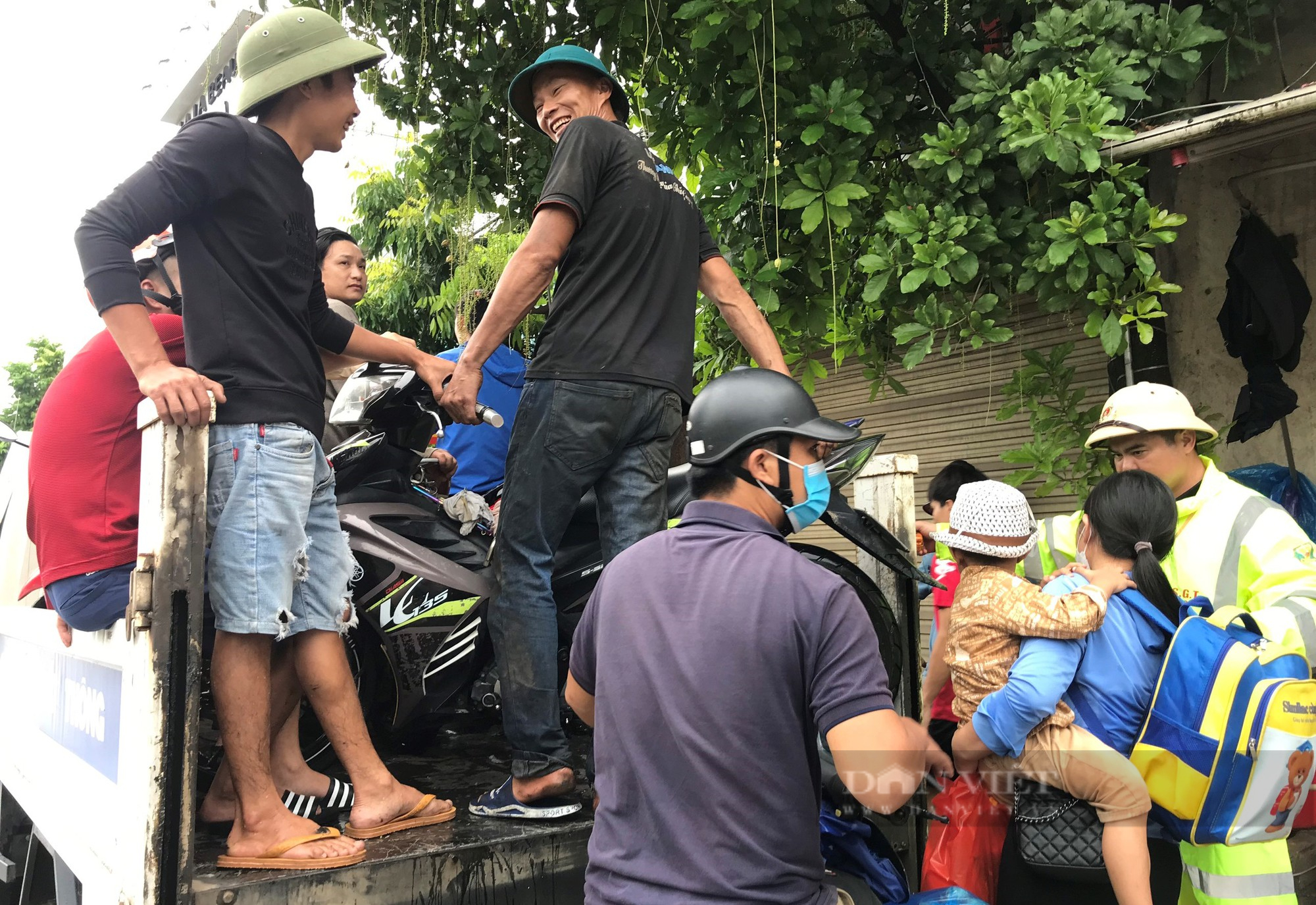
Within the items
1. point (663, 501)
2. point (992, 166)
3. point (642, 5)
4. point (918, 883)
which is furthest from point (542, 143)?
point (918, 883)

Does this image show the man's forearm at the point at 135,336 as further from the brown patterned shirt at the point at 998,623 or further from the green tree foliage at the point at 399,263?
the green tree foliage at the point at 399,263

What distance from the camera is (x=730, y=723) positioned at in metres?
1.72

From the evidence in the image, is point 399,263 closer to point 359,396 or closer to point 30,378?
point 359,396

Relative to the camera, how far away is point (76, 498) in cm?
242

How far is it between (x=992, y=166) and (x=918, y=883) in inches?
113

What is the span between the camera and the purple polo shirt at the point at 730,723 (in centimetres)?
168

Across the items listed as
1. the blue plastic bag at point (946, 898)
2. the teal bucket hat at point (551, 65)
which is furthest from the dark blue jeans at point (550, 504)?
the teal bucket hat at point (551, 65)

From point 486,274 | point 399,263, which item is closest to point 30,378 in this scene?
point 399,263

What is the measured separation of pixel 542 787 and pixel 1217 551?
2.14 metres

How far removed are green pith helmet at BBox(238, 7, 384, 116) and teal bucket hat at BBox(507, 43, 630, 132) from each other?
1.89 feet

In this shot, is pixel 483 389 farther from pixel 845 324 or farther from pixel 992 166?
pixel 992 166

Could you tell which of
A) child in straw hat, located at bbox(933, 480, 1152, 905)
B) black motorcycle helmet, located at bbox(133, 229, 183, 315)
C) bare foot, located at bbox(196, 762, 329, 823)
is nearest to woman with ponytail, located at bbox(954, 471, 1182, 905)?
child in straw hat, located at bbox(933, 480, 1152, 905)

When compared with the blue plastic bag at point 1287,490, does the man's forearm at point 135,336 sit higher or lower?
higher

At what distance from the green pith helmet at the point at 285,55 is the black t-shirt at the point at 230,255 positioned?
0.12 meters
